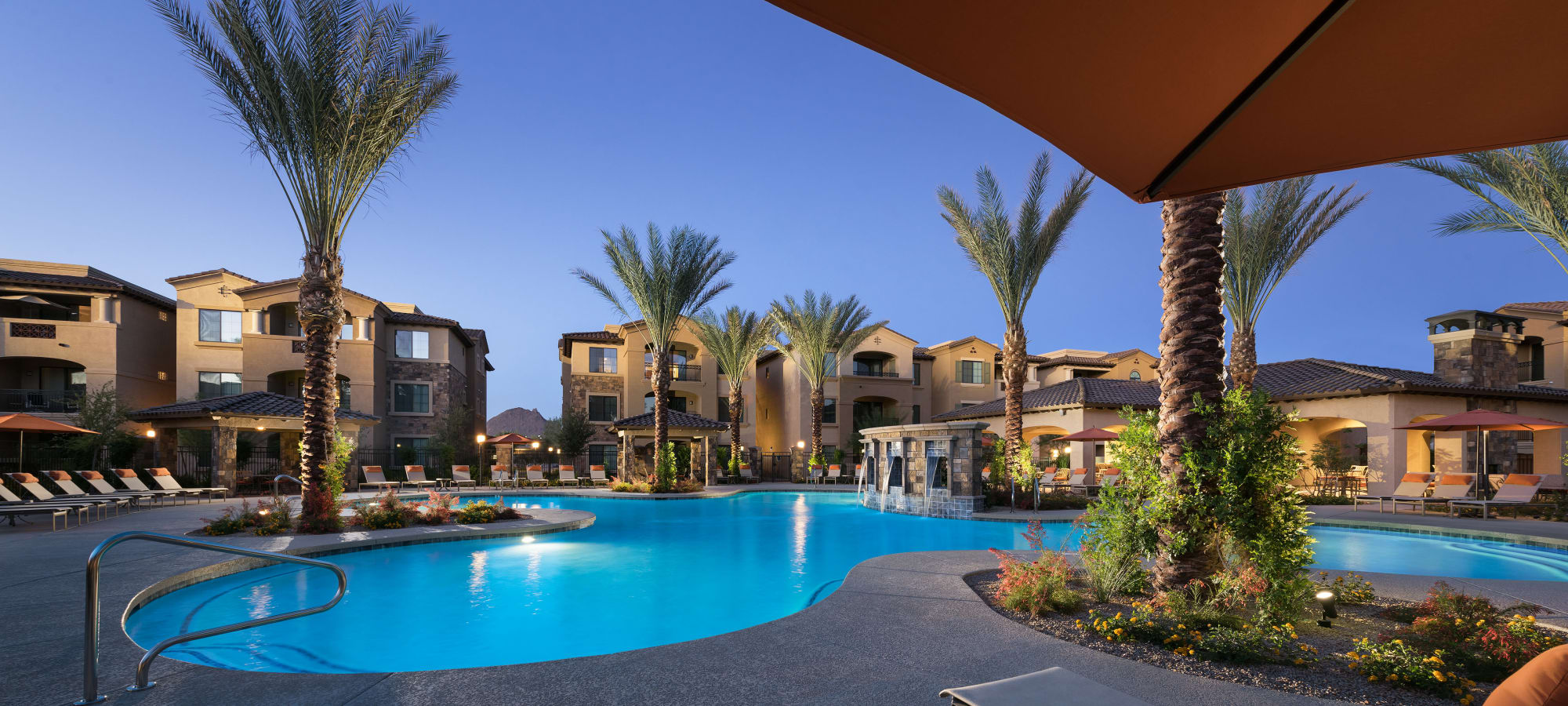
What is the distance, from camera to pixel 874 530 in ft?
51.8

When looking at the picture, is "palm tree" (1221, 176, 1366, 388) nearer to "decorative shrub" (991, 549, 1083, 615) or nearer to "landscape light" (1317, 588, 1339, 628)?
"landscape light" (1317, 588, 1339, 628)

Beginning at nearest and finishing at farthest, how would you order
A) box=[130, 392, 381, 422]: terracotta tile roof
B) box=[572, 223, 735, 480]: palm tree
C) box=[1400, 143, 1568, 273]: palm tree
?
box=[1400, 143, 1568, 273]: palm tree
box=[130, 392, 381, 422]: terracotta tile roof
box=[572, 223, 735, 480]: palm tree

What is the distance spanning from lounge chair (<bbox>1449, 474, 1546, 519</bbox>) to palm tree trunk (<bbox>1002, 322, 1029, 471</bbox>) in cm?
999

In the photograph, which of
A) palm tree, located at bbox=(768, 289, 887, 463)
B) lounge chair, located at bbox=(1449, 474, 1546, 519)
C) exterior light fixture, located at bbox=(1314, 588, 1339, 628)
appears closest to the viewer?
exterior light fixture, located at bbox=(1314, 588, 1339, 628)

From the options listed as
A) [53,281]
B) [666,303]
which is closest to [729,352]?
[666,303]

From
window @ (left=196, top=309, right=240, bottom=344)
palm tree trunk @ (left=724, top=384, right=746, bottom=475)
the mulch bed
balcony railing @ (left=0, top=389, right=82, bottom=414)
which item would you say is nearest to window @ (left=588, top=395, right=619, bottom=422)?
palm tree trunk @ (left=724, top=384, right=746, bottom=475)

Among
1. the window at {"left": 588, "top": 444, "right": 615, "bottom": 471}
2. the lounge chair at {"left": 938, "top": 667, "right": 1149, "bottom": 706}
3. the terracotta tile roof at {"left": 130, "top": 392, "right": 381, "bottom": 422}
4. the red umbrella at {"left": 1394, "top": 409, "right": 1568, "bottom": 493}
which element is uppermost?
the terracotta tile roof at {"left": 130, "top": 392, "right": 381, "bottom": 422}

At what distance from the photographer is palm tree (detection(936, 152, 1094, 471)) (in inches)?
761

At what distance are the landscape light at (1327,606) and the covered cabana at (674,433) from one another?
23550 millimetres

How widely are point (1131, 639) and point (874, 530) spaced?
10225mm

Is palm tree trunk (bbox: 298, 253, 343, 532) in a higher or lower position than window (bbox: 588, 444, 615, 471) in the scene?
higher

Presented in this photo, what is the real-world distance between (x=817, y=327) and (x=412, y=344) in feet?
61.6

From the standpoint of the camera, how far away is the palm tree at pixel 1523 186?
1245cm

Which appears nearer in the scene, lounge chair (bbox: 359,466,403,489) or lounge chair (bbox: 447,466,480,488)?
lounge chair (bbox: 359,466,403,489)
